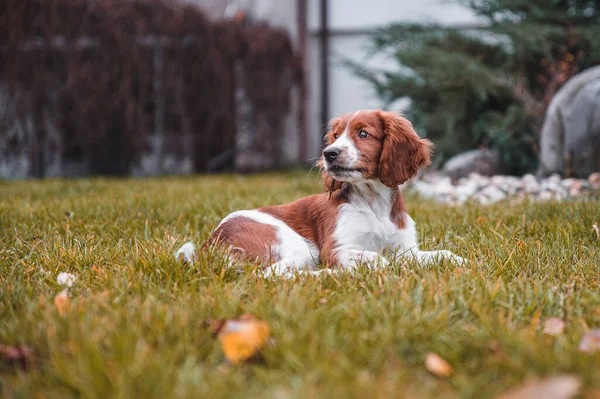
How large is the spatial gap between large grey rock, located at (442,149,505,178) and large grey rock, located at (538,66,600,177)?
2.67ft

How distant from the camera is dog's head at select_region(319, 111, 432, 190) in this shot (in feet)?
9.87

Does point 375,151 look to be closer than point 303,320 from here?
No

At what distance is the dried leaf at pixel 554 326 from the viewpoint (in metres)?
1.85

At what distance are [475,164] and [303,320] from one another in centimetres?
585

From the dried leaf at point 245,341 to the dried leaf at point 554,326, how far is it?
0.93 metres

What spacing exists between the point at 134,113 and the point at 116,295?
608 centimetres

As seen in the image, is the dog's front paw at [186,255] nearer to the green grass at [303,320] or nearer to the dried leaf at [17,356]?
the green grass at [303,320]

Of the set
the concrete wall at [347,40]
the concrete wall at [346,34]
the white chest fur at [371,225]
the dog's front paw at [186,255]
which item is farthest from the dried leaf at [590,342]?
the concrete wall at [347,40]

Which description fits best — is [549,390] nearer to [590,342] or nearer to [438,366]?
[438,366]

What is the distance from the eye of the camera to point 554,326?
6.20 ft

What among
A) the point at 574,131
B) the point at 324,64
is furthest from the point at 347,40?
the point at 574,131

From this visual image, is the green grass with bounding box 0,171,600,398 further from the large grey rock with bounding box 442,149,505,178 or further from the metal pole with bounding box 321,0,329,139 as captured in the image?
the metal pole with bounding box 321,0,329,139

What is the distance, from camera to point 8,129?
24.4ft

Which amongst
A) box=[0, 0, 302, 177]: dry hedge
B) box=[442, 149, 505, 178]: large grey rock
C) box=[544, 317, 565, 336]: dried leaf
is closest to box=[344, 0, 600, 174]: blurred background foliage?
box=[442, 149, 505, 178]: large grey rock
